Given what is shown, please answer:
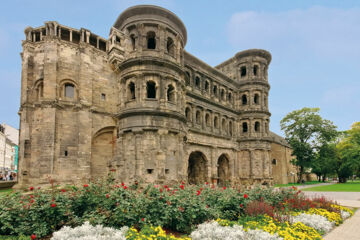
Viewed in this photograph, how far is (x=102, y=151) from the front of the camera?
65.2 feet

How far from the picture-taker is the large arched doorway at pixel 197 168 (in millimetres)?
25189

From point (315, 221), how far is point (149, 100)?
1285cm

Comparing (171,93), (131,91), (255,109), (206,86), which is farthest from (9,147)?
(255,109)

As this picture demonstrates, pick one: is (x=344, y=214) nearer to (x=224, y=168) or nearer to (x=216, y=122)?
(x=216, y=122)

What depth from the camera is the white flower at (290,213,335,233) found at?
8164mm

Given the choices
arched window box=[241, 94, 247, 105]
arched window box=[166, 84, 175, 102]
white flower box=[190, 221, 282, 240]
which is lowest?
white flower box=[190, 221, 282, 240]

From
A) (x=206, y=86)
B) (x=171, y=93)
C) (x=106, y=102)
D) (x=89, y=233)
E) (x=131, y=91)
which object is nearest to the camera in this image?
(x=89, y=233)

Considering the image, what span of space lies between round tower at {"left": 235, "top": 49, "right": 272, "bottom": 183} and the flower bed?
21783mm

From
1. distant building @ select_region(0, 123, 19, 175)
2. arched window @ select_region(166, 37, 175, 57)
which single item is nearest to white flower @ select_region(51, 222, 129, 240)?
arched window @ select_region(166, 37, 175, 57)

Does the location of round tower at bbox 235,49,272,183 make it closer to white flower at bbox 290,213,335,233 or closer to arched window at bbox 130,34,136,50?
arched window at bbox 130,34,136,50

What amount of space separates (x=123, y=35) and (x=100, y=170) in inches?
457

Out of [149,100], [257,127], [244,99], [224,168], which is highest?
[244,99]

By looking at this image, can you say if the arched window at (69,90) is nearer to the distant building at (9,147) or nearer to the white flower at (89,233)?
the white flower at (89,233)

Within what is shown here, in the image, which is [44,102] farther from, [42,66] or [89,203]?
[89,203]
